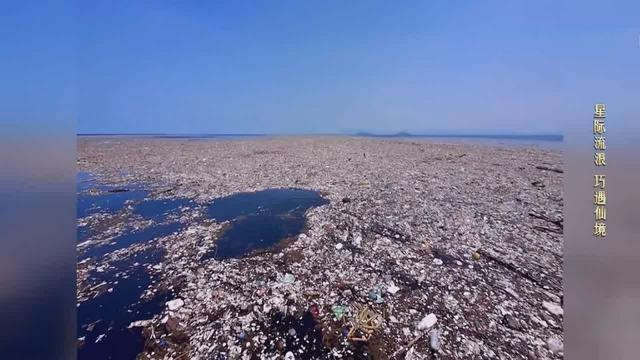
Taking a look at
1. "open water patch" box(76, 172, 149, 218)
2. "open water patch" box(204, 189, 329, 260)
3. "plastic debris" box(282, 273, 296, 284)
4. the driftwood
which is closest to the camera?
"plastic debris" box(282, 273, 296, 284)

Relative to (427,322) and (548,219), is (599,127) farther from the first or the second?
(548,219)

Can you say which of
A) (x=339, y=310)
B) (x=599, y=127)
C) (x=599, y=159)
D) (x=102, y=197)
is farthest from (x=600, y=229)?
(x=102, y=197)

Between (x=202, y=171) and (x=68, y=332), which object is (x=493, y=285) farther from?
(x=202, y=171)

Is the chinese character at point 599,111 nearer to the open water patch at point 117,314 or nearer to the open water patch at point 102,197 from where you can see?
the open water patch at point 117,314

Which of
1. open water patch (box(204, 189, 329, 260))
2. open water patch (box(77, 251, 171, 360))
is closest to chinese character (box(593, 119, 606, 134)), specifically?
open water patch (box(204, 189, 329, 260))

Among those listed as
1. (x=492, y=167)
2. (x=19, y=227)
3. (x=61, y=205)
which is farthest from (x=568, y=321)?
(x=492, y=167)

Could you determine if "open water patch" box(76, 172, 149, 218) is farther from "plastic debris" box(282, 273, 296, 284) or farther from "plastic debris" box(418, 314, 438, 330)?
"plastic debris" box(418, 314, 438, 330)
